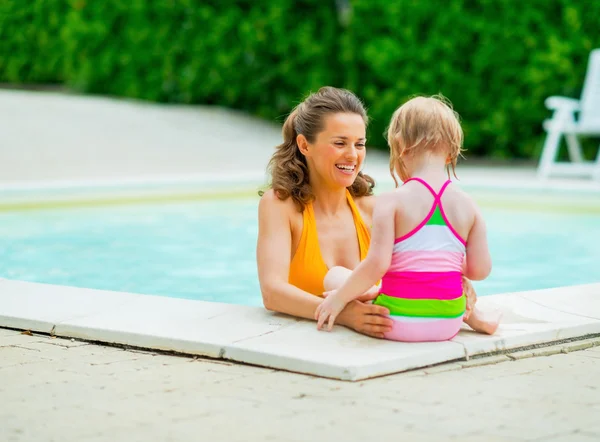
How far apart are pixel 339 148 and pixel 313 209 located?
0.88 ft

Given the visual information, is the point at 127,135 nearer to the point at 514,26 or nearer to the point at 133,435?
the point at 514,26

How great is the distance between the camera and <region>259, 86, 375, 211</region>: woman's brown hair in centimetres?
348

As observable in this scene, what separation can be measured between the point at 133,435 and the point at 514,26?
9.44 meters

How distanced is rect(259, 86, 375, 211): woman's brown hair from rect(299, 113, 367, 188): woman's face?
1.0 inches

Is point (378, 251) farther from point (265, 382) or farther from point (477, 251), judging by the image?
point (265, 382)

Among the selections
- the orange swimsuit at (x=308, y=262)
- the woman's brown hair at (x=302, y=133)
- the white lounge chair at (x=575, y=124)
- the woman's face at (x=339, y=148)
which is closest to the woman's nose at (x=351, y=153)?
the woman's face at (x=339, y=148)

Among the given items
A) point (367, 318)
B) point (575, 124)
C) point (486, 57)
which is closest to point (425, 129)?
point (367, 318)

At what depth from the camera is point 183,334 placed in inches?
127

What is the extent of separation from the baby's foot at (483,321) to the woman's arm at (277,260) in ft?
1.70

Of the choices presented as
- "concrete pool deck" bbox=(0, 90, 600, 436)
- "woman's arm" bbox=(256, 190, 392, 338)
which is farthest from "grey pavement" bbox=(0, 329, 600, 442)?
"woman's arm" bbox=(256, 190, 392, 338)

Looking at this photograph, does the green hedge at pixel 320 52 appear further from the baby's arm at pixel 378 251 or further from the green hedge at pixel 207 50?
the baby's arm at pixel 378 251

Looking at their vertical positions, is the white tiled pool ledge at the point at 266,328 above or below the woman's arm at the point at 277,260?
below

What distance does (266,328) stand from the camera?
3309 millimetres

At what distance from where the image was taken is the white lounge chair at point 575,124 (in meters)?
9.39
